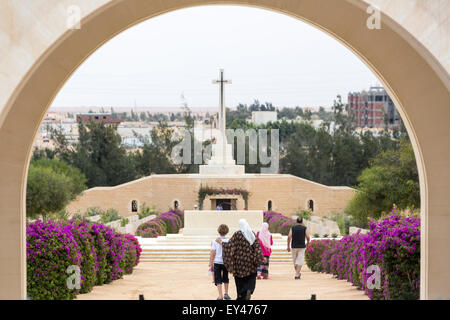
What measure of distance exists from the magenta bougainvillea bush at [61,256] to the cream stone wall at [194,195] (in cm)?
2946

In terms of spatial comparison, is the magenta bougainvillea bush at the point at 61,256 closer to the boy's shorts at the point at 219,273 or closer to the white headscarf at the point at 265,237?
the boy's shorts at the point at 219,273

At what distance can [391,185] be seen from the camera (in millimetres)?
19203

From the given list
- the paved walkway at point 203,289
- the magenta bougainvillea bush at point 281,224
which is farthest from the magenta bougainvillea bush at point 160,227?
the paved walkway at point 203,289

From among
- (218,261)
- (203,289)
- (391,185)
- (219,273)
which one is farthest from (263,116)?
(218,261)

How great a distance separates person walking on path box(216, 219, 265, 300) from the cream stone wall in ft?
105

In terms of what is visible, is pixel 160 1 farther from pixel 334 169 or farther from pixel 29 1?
pixel 334 169

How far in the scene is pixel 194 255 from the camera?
18453mm

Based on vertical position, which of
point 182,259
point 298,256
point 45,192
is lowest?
point 182,259

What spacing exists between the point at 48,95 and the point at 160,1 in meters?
1.46

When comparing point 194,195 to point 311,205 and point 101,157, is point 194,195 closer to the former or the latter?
point 311,205

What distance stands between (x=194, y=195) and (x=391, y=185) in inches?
840

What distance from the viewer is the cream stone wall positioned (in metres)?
39.2

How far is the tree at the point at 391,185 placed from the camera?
18.6 m
